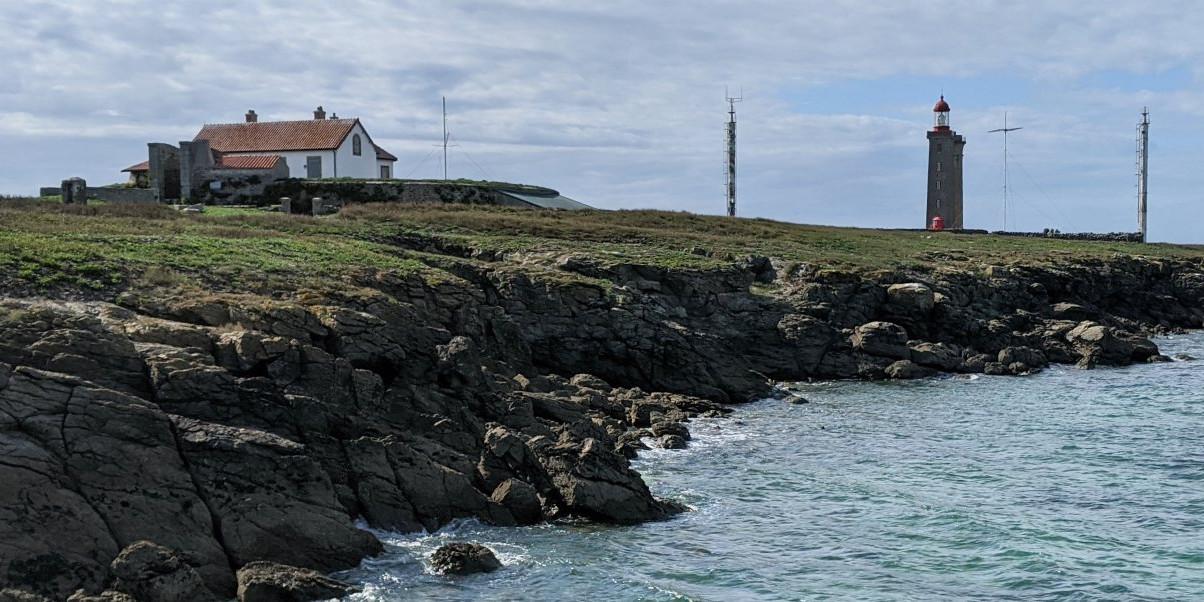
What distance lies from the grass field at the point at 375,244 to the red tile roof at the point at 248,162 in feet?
38.6

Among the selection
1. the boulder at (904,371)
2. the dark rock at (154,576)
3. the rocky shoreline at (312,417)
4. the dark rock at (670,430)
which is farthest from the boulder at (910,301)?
the dark rock at (154,576)

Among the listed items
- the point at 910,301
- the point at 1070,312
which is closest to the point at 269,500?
the point at 910,301

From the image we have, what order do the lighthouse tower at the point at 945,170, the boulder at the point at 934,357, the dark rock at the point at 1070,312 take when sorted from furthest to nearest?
the lighthouse tower at the point at 945,170 → the dark rock at the point at 1070,312 → the boulder at the point at 934,357

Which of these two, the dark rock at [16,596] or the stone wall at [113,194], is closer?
the dark rock at [16,596]

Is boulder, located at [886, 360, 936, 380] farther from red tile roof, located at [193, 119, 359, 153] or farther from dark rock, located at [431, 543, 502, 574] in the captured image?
red tile roof, located at [193, 119, 359, 153]

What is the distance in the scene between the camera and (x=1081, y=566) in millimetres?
20875

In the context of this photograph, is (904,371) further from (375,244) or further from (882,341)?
(375,244)

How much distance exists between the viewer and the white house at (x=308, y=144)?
76125 millimetres

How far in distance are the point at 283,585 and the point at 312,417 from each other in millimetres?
5232

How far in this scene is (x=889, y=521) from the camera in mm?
23844

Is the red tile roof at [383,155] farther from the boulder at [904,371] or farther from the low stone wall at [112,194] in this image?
Result: the boulder at [904,371]

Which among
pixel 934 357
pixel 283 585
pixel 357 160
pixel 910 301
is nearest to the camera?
pixel 283 585

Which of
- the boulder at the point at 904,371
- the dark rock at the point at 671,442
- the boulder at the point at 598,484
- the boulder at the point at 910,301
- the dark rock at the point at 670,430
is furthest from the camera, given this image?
the boulder at the point at 910,301

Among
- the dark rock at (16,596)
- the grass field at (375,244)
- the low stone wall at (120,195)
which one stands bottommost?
the dark rock at (16,596)
